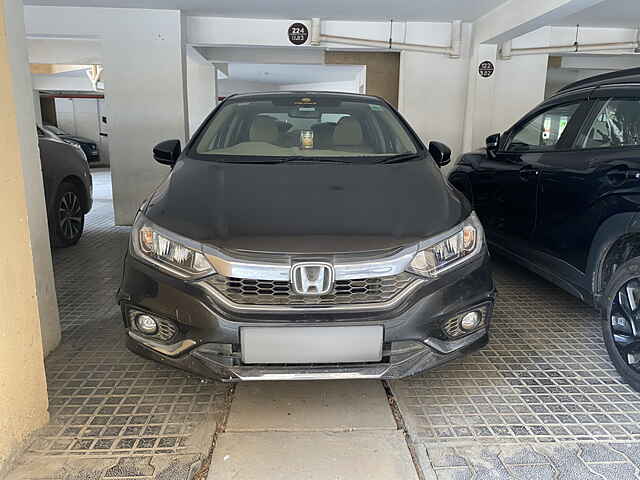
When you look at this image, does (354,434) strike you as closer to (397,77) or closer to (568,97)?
(568,97)

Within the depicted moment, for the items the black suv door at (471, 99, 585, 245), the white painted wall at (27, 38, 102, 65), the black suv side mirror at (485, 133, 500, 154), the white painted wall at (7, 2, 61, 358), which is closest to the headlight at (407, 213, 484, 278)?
the black suv door at (471, 99, 585, 245)

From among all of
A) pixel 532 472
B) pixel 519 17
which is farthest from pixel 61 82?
pixel 532 472

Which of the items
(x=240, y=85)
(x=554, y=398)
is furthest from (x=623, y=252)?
(x=240, y=85)

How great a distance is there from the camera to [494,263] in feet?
14.4

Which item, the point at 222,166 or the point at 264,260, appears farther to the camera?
the point at 222,166

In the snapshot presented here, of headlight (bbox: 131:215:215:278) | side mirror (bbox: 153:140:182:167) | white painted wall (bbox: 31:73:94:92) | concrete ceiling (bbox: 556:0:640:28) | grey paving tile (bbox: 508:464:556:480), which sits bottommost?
grey paving tile (bbox: 508:464:556:480)

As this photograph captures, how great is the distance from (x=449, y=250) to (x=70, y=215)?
160 inches

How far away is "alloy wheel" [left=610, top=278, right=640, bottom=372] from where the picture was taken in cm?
Result: 222

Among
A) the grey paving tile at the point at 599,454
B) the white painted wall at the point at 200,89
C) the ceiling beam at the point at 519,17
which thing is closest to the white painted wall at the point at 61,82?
the white painted wall at the point at 200,89

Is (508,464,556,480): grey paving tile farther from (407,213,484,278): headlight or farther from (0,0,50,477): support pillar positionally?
(0,0,50,477): support pillar

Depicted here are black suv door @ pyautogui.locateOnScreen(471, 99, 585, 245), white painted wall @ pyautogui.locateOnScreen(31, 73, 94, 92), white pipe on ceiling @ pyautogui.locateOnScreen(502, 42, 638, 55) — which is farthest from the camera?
white painted wall @ pyautogui.locateOnScreen(31, 73, 94, 92)

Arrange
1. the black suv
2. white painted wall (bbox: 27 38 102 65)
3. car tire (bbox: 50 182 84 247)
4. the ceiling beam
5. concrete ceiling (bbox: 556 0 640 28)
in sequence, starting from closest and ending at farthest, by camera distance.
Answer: the black suv → the ceiling beam → car tire (bbox: 50 182 84 247) → concrete ceiling (bbox: 556 0 640 28) → white painted wall (bbox: 27 38 102 65)

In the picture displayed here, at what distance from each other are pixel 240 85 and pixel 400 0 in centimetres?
1293

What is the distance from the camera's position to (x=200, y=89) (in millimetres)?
9750
